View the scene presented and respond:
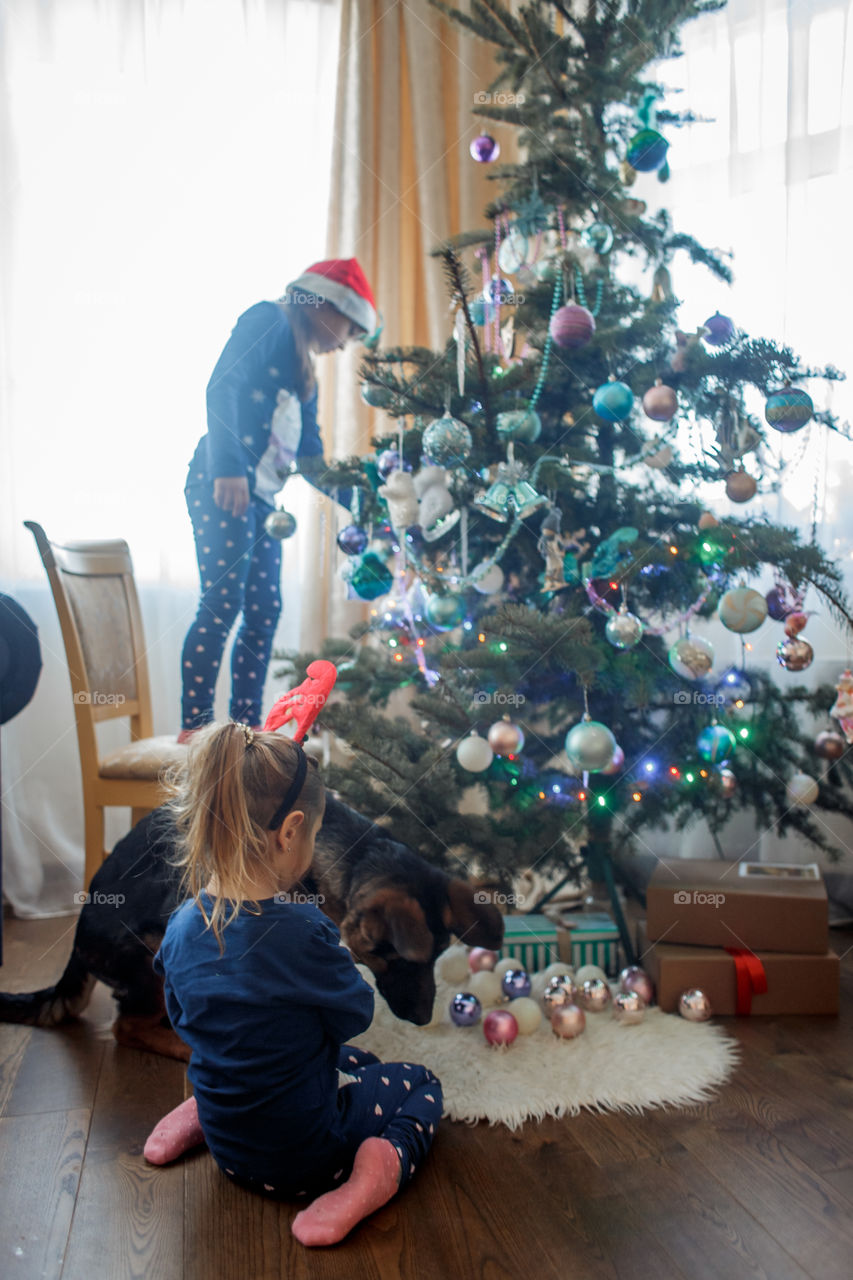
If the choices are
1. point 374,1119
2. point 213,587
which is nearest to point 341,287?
point 213,587

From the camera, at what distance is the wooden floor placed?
109 centimetres

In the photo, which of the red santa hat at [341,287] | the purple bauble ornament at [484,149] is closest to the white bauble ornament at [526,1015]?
the red santa hat at [341,287]

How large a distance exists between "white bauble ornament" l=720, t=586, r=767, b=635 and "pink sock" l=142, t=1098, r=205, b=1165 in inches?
47.6

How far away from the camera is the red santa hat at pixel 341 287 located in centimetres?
227

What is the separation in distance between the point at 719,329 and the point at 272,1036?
151 cm

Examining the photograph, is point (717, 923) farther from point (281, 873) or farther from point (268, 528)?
point (268, 528)

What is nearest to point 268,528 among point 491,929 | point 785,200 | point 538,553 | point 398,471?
point 398,471

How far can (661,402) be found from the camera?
1.73 m

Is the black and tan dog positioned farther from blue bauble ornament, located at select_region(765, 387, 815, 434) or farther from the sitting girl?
blue bauble ornament, located at select_region(765, 387, 815, 434)

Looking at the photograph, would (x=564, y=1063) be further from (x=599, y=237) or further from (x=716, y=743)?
(x=599, y=237)

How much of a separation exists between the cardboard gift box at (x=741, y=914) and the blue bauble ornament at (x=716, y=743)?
0.26 m

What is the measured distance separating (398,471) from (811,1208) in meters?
1.37

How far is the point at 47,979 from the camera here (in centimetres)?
202

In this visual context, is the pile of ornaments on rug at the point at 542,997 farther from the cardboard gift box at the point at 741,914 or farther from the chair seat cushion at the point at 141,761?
the chair seat cushion at the point at 141,761
